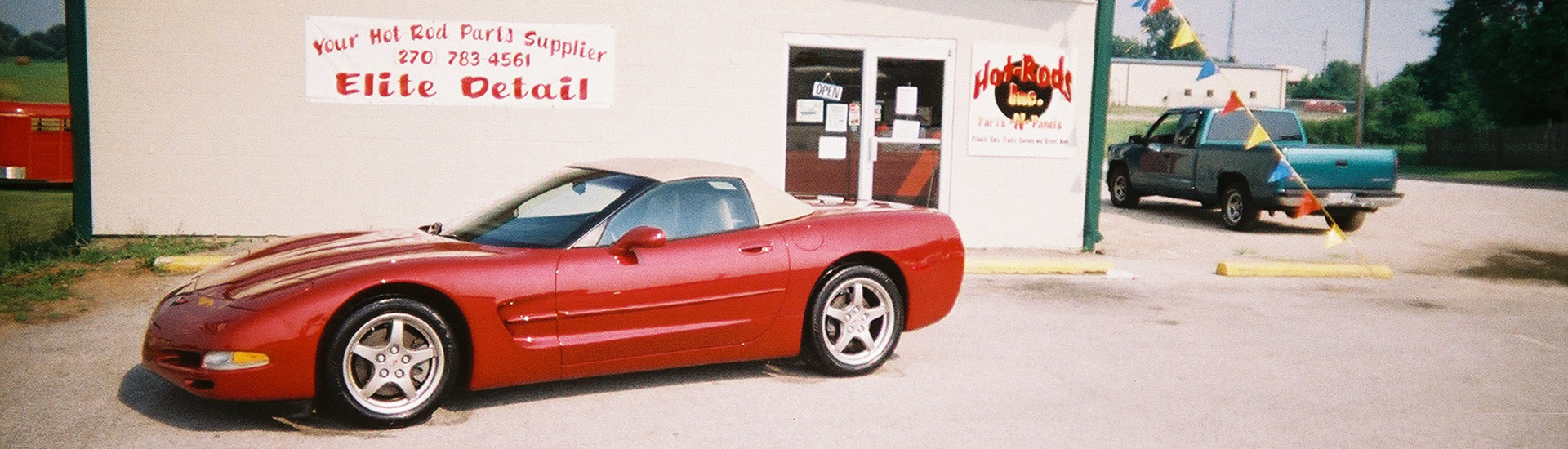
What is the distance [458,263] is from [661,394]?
1202mm

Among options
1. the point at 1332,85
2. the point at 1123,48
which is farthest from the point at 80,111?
the point at 1332,85

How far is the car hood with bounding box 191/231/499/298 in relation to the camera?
5043 mm

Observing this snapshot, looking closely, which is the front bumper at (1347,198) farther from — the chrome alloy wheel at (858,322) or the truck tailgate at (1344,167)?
the chrome alloy wheel at (858,322)

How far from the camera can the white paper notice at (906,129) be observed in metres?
11.8

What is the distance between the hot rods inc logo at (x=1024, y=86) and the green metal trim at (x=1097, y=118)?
312 millimetres

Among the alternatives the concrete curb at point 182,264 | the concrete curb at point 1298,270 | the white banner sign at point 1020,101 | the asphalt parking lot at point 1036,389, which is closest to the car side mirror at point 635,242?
the asphalt parking lot at point 1036,389

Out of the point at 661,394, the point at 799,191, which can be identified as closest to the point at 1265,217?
the point at 799,191

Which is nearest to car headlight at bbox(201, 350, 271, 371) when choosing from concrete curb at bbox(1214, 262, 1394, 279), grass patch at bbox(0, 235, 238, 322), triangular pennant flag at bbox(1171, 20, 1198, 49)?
grass patch at bbox(0, 235, 238, 322)

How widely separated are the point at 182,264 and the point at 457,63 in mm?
2916

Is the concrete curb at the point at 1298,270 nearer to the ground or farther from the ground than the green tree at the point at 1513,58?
nearer to the ground

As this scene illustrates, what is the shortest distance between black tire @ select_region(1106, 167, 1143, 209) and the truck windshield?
5.78 ft

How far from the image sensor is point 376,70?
1077 cm

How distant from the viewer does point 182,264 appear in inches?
366

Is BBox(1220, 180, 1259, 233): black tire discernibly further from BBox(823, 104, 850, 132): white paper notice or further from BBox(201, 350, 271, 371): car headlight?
BBox(201, 350, 271, 371): car headlight
